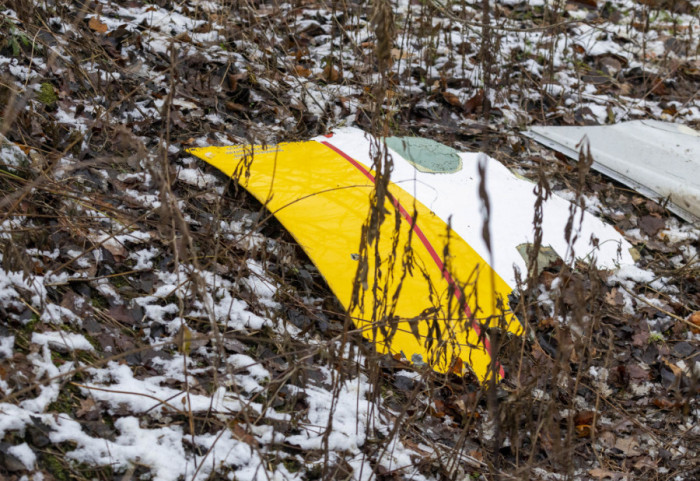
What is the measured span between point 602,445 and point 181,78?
262cm

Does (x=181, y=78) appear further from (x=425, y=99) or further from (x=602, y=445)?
(x=602, y=445)

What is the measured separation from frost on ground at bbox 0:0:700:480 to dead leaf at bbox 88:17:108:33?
0.02 metres

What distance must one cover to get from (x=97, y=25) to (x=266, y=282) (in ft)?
6.63

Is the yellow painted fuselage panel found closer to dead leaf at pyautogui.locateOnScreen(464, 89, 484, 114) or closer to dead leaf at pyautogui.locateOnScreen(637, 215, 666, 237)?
dead leaf at pyautogui.locateOnScreen(637, 215, 666, 237)

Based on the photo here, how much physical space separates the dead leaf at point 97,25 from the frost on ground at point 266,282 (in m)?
0.02

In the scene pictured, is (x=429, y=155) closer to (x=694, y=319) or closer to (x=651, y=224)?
(x=651, y=224)

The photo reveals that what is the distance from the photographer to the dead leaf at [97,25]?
3.53 meters

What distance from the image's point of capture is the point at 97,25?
3555mm

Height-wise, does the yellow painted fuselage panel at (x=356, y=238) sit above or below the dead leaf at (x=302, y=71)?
below

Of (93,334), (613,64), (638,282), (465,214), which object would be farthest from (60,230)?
(613,64)

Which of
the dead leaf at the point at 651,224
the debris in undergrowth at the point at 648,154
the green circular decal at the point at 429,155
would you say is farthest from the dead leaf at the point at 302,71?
the dead leaf at the point at 651,224

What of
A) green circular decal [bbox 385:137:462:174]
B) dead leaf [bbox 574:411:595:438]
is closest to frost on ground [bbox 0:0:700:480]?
dead leaf [bbox 574:411:595:438]

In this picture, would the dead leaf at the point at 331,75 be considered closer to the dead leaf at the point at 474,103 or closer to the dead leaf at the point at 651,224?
the dead leaf at the point at 474,103

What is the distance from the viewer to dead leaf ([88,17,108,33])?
353 centimetres
